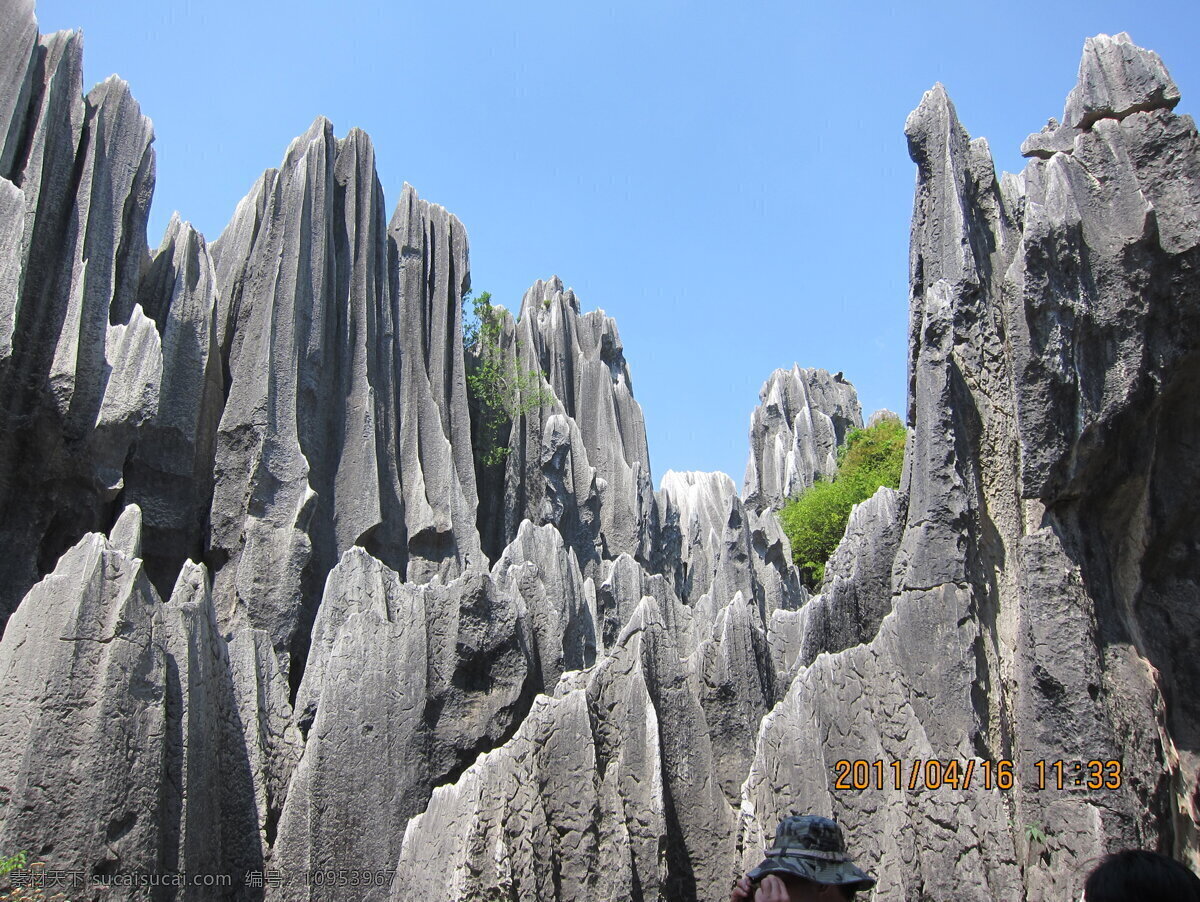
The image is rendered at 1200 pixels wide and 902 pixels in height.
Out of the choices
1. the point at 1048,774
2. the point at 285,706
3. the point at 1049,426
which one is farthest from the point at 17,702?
the point at 1049,426

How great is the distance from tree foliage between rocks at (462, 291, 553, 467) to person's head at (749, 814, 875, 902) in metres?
21.7

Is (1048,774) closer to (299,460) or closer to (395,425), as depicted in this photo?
(299,460)

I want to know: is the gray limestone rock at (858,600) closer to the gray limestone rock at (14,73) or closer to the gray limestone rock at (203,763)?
the gray limestone rock at (203,763)

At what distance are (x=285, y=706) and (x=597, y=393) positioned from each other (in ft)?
73.1

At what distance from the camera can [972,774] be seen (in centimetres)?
662

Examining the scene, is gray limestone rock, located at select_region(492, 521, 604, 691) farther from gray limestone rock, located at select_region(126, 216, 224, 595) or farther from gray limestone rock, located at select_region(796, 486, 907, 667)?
gray limestone rock, located at select_region(126, 216, 224, 595)

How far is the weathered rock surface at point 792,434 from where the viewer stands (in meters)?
40.7

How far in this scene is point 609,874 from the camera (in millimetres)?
6652

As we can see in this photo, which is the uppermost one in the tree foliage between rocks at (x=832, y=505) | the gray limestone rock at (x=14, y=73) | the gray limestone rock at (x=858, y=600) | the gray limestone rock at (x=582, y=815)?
the gray limestone rock at (x=14, y=73)

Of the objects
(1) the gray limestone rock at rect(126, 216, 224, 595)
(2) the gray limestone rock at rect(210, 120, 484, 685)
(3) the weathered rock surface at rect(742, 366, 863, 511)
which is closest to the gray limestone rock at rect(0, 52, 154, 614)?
(1) the gray limestone rock at rect(126, 216, 224, 595)

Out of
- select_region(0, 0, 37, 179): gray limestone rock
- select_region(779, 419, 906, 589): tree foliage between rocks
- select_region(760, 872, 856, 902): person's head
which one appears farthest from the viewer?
select_region(779, 419, 906, 589): tree foliage between rocks

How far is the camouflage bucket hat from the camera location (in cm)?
313

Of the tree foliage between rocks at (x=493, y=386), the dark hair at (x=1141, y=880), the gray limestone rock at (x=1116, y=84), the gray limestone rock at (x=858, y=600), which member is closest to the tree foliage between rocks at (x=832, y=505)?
the tree foliage between rocks at (x=493, y=386)

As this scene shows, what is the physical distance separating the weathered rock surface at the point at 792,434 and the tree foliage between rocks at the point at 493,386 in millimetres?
15590
